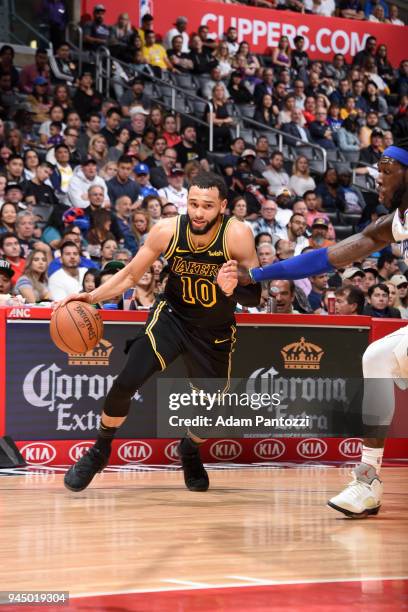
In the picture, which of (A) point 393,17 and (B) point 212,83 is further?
(A) point 393,17

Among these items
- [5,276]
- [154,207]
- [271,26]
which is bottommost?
[154,207]

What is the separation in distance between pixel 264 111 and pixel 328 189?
6.85ft

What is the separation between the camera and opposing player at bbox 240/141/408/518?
548 cm

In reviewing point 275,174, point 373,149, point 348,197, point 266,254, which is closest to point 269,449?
point 266,254

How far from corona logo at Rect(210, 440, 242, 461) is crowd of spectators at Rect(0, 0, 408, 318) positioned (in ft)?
4.45

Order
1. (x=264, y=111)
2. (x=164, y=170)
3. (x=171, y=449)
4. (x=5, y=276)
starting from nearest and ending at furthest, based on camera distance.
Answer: (x=171, y=449) < (x=5, y=276) < (x=164, y=170) < (x=264, y=111)

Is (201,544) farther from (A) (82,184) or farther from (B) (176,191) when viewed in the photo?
(B) (176,191)

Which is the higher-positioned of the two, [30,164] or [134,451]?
[30,164]

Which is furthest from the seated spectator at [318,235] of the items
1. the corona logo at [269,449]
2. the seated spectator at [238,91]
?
the seated spectator at [238,91]

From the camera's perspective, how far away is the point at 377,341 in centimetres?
551

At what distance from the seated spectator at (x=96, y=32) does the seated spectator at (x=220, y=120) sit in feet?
6.60

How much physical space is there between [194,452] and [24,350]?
1.72 metres

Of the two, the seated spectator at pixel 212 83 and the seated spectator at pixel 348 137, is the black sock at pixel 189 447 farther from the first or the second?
the seated spectator at pixel 348 137

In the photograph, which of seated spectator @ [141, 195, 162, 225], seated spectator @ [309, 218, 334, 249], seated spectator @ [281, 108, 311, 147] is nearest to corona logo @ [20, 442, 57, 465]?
seated spectator @ [141, 195, 162, 225]
